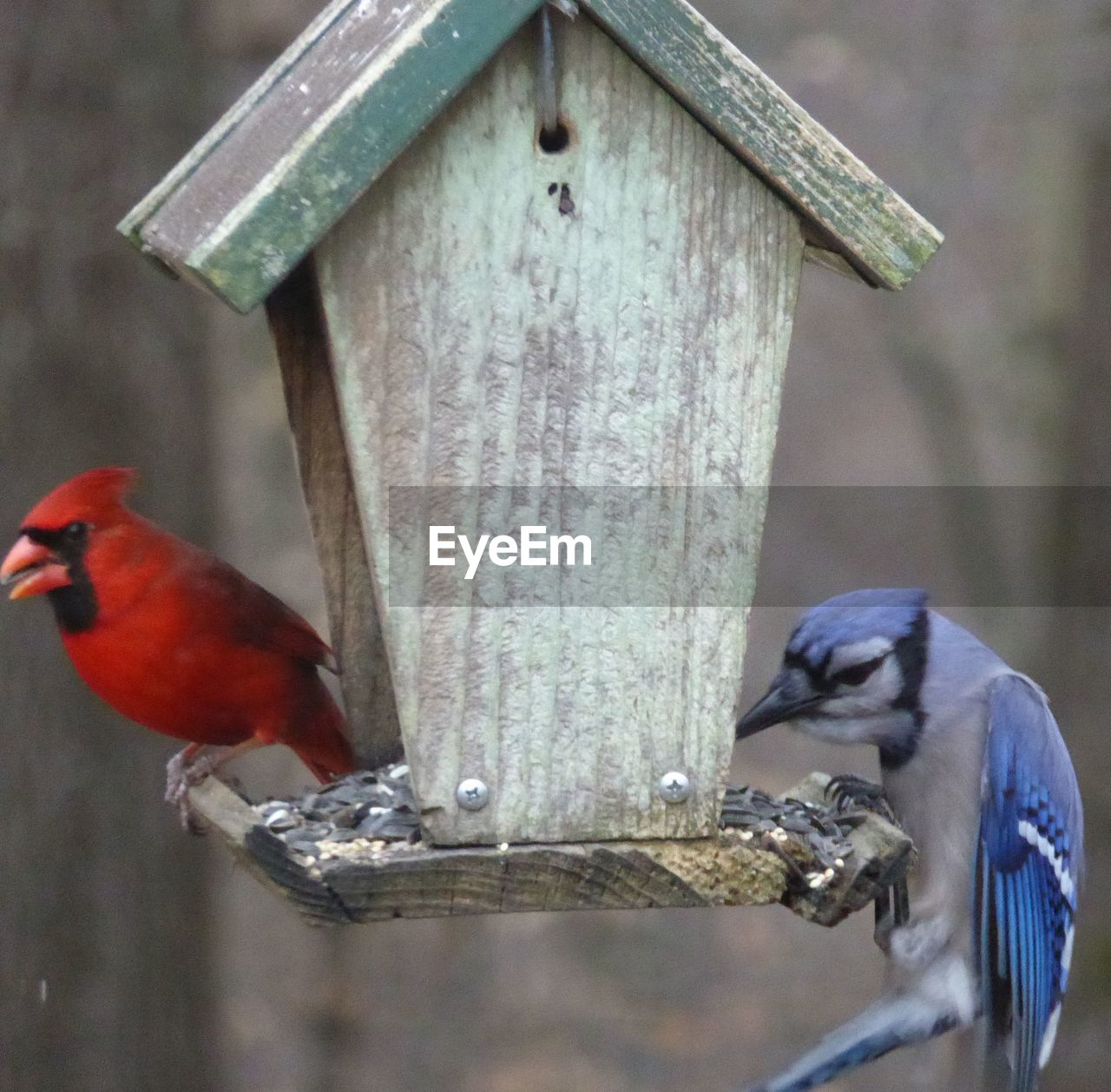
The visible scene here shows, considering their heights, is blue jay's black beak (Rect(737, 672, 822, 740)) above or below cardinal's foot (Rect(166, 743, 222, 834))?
above

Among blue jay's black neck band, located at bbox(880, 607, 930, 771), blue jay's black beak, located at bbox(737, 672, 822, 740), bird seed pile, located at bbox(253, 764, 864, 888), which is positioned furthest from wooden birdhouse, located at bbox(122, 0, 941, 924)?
blue jay's black neck band, located at bbox(880, 607, 930, 771)

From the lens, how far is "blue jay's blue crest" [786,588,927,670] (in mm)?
3221

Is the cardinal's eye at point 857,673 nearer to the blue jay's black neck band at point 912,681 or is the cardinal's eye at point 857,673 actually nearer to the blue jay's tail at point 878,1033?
the blue jay's black neck band at point 912,681

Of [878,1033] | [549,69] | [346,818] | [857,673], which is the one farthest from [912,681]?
[549,69]

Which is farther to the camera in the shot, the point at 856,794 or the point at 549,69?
the point at 856,794

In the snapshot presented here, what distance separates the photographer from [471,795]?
8.37 ft

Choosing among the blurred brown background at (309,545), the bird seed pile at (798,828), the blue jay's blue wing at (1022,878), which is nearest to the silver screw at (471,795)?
the bird seed pile at (798,828)

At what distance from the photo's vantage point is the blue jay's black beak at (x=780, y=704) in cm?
314

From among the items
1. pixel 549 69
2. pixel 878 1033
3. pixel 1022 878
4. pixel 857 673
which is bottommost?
pixel 878 1033

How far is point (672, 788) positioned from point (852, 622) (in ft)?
2.73

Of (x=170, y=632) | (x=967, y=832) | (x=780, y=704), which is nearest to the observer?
(x=780, y=704)

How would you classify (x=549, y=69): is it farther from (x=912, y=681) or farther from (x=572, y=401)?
(x=912, y=681)

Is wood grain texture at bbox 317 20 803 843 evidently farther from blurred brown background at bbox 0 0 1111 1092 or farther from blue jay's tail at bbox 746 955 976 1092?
blurred brown background at bbox 0 0 1111 1092

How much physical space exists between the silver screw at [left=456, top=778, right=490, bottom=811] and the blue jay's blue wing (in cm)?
138
